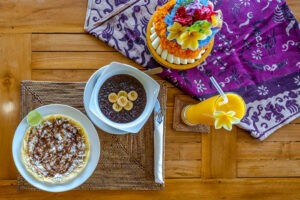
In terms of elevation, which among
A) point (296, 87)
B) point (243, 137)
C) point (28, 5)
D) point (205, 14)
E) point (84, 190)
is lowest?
point (84, 190)

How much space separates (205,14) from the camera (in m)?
0.95

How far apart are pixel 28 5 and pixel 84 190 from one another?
530 mm

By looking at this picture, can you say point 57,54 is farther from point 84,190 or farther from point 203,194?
point 203,194

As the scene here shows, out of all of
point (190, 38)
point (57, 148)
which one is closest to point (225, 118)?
point (190, 38)

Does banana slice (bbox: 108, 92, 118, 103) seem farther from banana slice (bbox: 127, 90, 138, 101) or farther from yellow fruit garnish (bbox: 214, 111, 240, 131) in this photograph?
yellow fruit garnish (bbox: 214, 111, 240, 131)

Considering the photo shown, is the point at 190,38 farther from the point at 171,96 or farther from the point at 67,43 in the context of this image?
the point at 67,43

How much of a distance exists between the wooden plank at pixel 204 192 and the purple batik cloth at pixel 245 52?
0.14 meters

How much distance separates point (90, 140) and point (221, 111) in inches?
13.6

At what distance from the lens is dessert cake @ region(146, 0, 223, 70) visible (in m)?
0.95

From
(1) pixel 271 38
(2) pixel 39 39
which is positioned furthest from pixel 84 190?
(1) pixel 271 38

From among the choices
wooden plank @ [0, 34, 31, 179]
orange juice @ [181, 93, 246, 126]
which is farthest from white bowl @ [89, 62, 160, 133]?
wooden plank @ [0, 34, 31, 179]

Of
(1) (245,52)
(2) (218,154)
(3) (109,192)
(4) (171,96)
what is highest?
(1) (245,52)

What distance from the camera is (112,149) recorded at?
1139 mm

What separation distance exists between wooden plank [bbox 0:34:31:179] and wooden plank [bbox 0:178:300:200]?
0.24 ft
